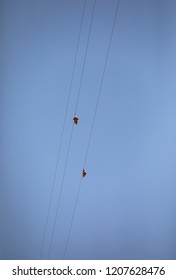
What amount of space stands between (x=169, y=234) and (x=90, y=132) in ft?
2.91

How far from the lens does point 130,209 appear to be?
3053mm

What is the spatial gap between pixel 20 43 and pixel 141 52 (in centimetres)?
82

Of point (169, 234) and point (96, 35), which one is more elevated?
point (96, 35)

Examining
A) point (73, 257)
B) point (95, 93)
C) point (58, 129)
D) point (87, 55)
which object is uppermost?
point (87, 55)

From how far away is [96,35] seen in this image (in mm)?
3004

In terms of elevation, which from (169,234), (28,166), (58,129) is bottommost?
→ (169,234)

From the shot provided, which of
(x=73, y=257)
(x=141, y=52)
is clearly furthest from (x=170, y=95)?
(x=73, y=257)

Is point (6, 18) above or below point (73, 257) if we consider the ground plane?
above

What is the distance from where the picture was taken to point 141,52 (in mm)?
3053

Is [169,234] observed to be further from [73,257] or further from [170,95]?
[170,95]

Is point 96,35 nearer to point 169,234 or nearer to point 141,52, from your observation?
point 141,52

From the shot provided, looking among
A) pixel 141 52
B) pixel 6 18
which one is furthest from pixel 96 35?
pixel 6 18

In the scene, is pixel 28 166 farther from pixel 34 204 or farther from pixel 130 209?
pixel 130 209

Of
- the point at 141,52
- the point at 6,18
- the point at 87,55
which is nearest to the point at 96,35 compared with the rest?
the point at 87,55
